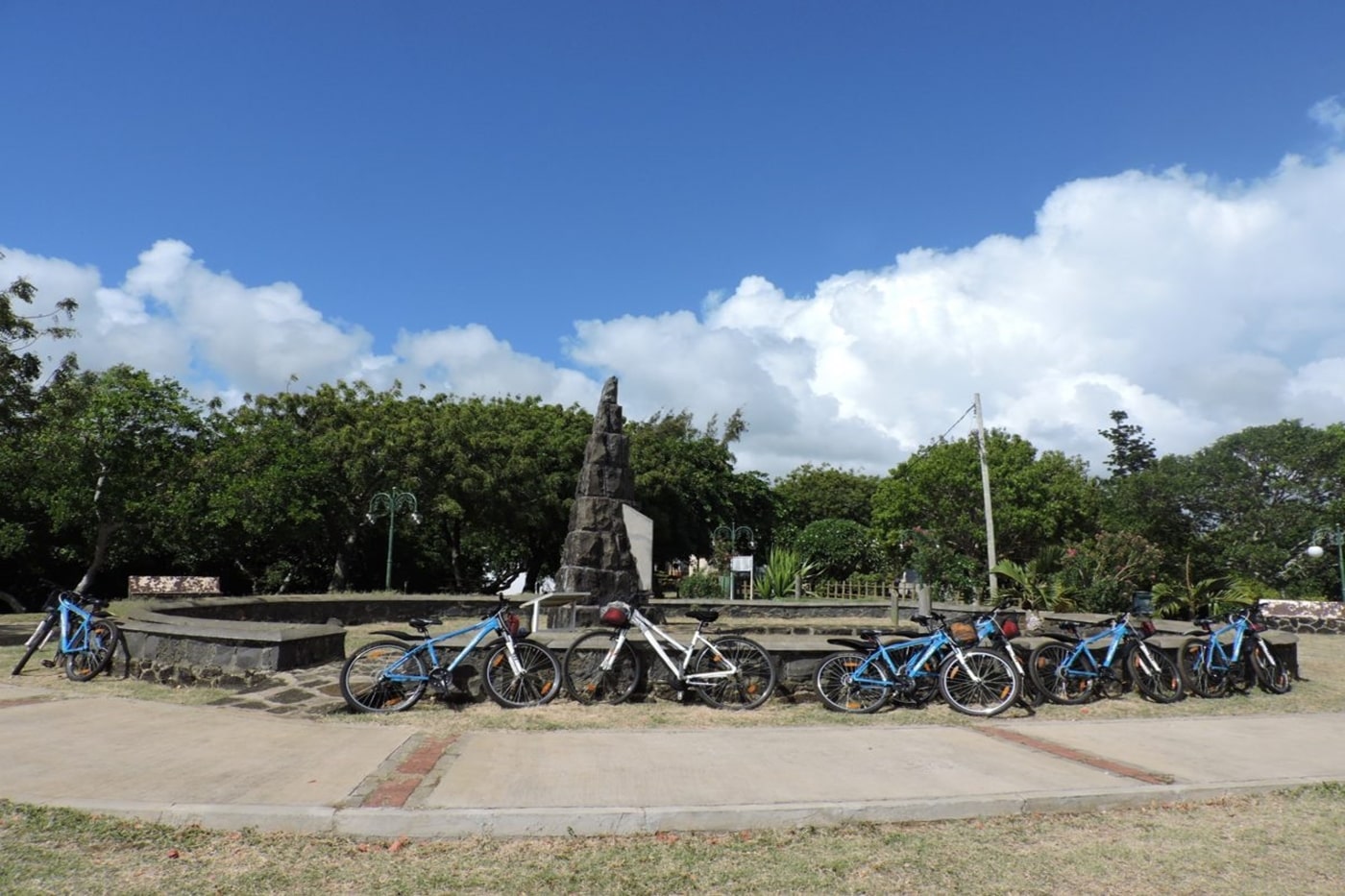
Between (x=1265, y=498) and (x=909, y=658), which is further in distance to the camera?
(x=1265, y=498)

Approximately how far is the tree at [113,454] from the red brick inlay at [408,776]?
15214mm

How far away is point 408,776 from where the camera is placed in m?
4.74

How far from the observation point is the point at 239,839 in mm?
3885

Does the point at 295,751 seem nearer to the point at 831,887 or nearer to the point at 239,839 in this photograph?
the point at 239,839

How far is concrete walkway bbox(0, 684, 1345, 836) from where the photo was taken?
4152 mm

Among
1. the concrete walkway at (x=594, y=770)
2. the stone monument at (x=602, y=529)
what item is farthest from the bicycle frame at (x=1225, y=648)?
the stone monument at (x=602, y=529)

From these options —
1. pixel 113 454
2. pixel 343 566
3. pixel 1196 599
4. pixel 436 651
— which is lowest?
pixel 436 651

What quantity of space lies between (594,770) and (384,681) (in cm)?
258

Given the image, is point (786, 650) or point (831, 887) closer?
point (831, 887)

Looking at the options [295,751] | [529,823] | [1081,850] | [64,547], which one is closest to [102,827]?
[295,751]

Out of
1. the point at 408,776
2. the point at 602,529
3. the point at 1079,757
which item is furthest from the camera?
the point at 602,529

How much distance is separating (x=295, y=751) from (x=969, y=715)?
5.08 meters

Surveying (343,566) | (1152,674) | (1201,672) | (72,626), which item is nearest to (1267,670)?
(1201,672)

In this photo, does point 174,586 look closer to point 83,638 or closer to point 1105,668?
point 83,638
